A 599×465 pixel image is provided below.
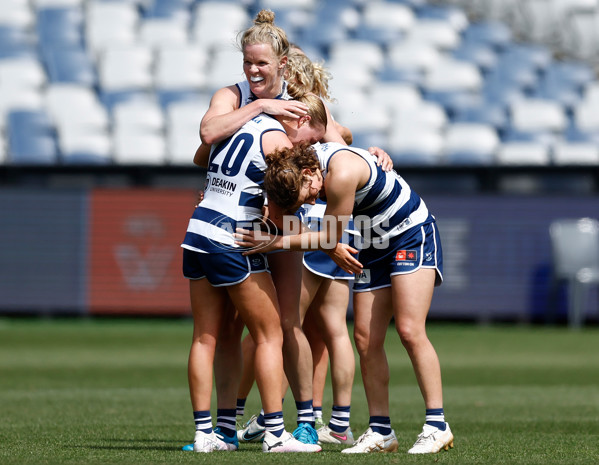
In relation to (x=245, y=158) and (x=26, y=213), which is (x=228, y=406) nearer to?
(x=245, y=158)

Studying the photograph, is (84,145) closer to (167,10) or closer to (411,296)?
(167,10)

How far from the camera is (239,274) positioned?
540cm

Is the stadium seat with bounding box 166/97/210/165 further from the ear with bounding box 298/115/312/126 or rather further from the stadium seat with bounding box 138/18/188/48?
the ear with bounding box 298/115/312/126

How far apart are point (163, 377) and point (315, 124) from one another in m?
5.27

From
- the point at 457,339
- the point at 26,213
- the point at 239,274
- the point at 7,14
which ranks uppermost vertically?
the point at 7,14

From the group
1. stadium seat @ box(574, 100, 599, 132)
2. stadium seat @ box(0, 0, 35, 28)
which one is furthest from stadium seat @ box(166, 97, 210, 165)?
stadium seat @ box(574, 100, 599, 132)

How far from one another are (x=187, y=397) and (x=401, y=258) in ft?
12.2

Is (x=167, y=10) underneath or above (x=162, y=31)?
above

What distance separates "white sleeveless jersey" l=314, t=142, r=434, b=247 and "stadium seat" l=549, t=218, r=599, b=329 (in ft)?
35.0

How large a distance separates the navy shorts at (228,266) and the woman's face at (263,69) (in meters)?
0.93

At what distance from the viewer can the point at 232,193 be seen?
214 inches

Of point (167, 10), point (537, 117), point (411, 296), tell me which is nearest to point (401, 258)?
point (411, 296)

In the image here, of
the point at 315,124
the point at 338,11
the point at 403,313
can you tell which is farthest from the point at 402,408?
the point at 338,11

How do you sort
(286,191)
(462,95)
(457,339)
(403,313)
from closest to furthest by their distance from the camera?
1. (286,191)
2. (403,313)
3. (457,339)
4. (462,95)
